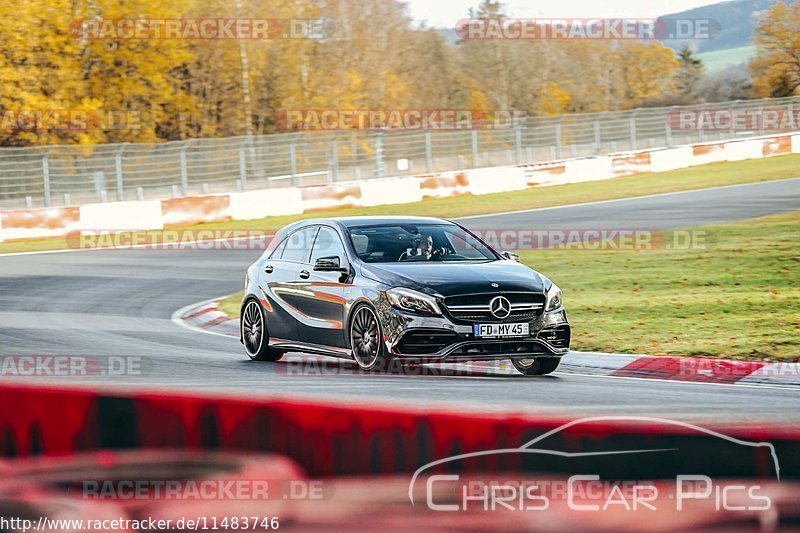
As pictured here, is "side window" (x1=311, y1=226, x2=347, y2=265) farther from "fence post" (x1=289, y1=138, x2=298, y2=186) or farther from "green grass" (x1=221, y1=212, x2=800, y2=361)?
"fence post" (x1=289, y1=138, x2=298, y2=186)

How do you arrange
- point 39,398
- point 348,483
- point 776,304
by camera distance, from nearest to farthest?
point 348,483 → point 39,398 → point 776,304

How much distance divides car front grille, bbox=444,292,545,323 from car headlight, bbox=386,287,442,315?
0.12m

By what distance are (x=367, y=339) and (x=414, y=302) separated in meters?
0.69

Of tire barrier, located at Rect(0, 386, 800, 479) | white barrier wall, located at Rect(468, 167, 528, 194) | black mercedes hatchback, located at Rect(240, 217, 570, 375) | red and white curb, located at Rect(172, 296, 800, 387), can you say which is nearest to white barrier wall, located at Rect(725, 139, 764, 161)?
white barrier wall, located at Rect(468, 167, 528, 194)

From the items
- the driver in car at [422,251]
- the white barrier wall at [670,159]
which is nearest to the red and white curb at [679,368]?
the driver in car at [422,251]

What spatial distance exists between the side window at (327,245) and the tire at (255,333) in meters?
0.99

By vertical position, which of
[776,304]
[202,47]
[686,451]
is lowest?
[776,304]

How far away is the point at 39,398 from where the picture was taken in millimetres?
5641

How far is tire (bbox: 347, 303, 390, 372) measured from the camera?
10547 millimetres

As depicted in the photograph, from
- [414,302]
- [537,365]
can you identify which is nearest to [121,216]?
[537,365]

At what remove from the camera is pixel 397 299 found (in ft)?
34.2

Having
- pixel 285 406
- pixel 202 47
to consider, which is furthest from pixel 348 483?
pixel 202 47

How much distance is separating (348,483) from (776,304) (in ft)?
36.8

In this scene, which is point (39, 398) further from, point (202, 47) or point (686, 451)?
point (202, 47)
